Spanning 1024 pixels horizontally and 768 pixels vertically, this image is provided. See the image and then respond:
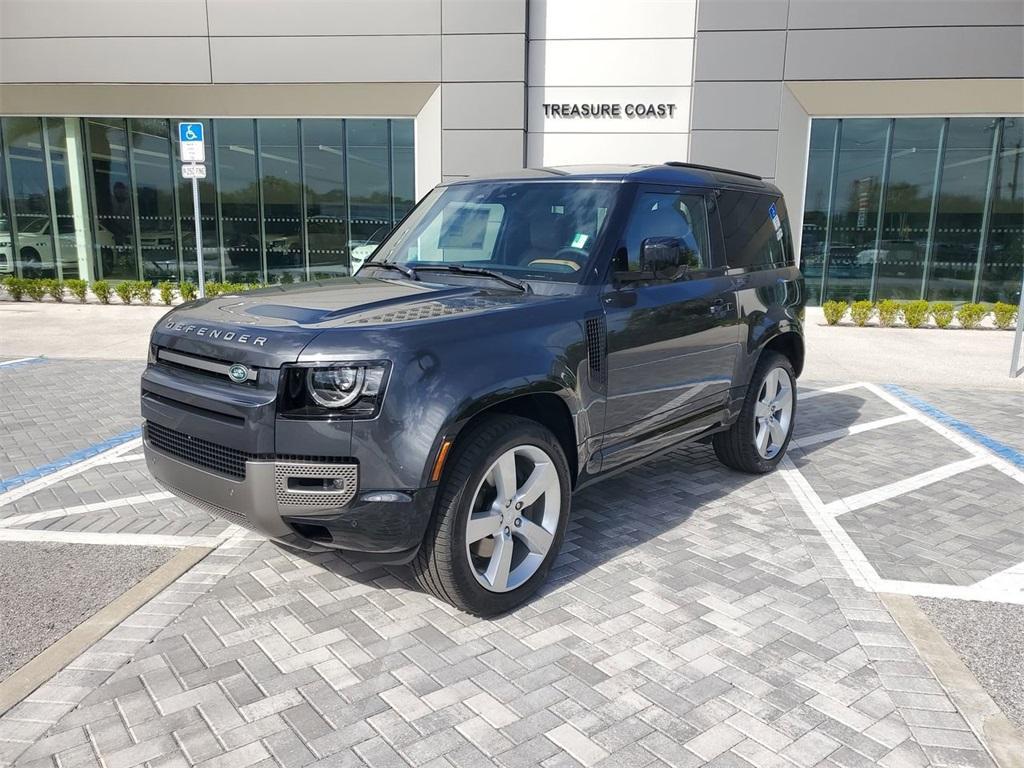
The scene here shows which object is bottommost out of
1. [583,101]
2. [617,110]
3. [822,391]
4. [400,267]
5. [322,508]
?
[822,391]

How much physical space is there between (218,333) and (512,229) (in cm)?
175

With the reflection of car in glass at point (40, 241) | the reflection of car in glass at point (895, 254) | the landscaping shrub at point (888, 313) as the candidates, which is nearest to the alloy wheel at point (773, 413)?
the landscaping shrub at point (888, 313)

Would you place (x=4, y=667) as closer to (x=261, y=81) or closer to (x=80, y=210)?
(x=261, y=81)

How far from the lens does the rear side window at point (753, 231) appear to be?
4859mm

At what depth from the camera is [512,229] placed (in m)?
4.16

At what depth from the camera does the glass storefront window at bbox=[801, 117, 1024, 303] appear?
15.8m

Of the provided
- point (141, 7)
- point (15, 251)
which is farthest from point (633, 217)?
point (15, 251)

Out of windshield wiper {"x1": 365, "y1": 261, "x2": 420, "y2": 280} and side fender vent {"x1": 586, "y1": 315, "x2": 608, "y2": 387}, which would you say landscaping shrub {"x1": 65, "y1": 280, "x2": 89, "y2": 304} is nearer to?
windshield wiper {"x1": 365, "y1": 261, "x2": 420, "y2": 280}

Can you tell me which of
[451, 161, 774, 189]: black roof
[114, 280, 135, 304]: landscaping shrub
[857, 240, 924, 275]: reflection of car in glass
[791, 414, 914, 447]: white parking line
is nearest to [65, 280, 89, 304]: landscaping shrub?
[114, 280, 135, 304]: landscaping shrub

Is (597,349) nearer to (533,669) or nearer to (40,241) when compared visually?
(533,669)

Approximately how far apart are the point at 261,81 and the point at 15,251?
8184 mm

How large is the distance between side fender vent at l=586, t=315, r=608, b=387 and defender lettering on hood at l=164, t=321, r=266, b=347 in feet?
5.06

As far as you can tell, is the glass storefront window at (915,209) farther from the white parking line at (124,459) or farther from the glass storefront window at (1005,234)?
the white parking line at (124,459)

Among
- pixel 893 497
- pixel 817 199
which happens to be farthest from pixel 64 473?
pixel 817 199
